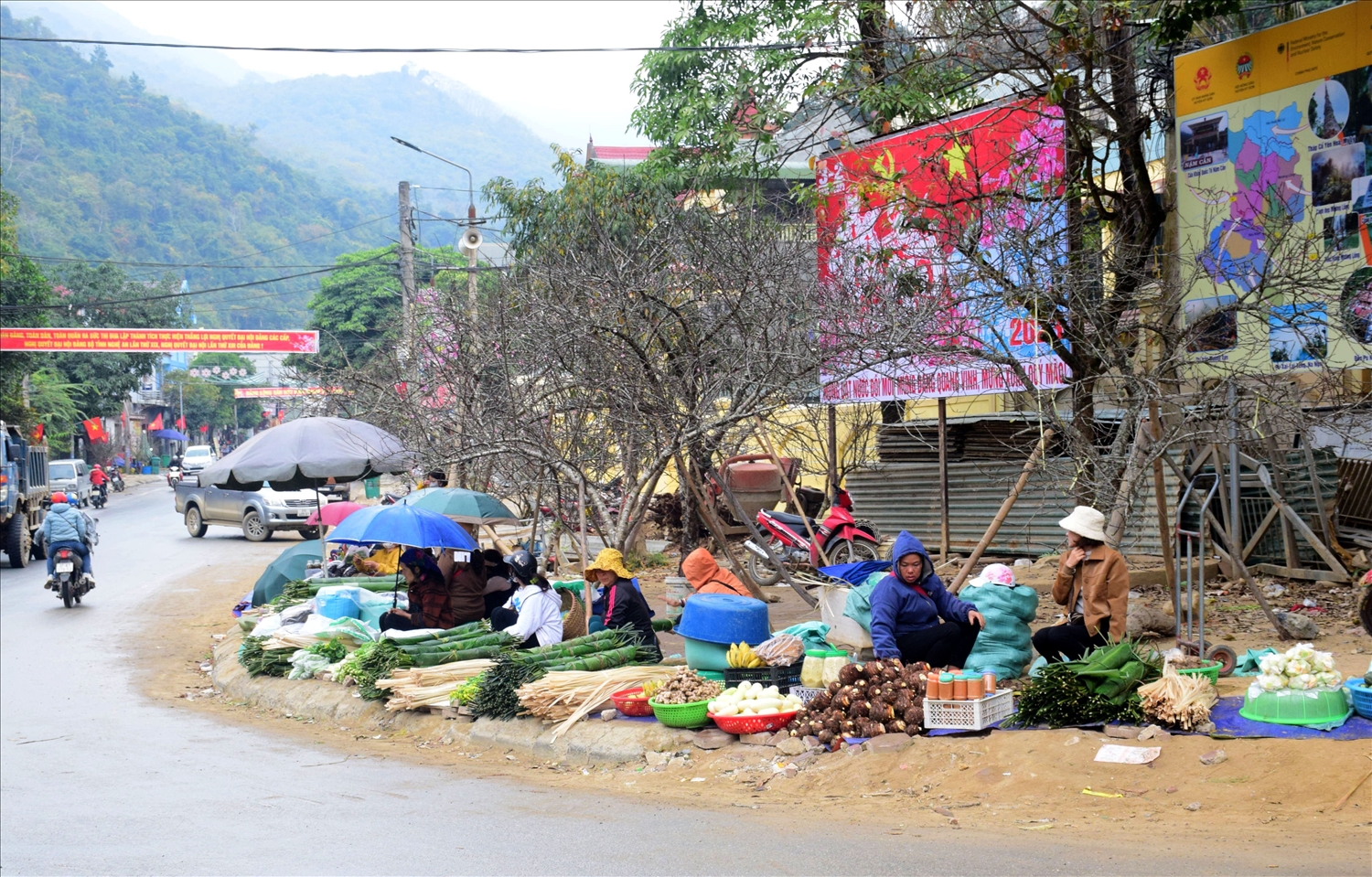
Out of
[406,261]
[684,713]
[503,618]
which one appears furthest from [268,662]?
[406,261]

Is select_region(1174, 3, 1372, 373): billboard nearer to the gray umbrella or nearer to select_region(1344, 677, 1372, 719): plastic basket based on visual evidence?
select_region(1344, 677, 1372, 719): plastic basket

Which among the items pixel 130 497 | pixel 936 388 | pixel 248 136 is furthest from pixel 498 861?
pixel 248 136

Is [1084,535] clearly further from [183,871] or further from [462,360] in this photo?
[462,360]

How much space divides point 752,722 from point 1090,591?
2.51 m

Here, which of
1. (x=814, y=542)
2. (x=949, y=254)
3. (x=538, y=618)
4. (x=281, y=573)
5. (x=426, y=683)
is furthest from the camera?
(x=281, y=573)

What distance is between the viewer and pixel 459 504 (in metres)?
12.9

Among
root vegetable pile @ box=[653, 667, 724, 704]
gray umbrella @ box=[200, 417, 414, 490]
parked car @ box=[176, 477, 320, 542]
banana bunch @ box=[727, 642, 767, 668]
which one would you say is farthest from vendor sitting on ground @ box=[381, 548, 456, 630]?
parked car @ box=[176, 477, 320, 542]

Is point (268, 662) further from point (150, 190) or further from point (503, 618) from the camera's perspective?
point (150, 190)

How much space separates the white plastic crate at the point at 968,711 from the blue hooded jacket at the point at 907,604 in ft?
2.88

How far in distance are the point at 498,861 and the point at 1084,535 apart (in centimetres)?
456

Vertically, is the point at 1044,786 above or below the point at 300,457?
below

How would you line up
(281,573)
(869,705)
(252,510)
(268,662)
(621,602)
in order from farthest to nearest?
(252,510) < (281,573) < (268,662) < (621,602) < (869,705)

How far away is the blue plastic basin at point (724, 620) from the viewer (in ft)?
28.7

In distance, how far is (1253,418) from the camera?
9.38 meters
